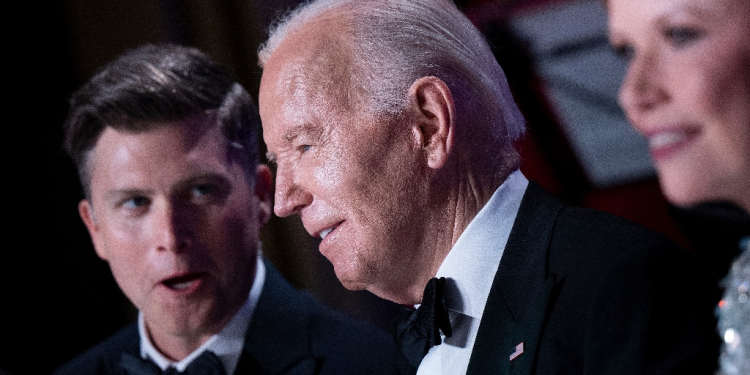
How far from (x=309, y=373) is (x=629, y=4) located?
119cm

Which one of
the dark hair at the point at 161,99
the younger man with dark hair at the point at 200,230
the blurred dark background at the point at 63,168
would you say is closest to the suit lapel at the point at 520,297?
the younger man with dark hair at the point at 200,230

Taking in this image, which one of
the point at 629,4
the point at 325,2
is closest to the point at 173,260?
the point at 325,2

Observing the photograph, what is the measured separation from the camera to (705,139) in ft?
3.89

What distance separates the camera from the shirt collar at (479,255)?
1.55 m

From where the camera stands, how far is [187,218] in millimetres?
2025

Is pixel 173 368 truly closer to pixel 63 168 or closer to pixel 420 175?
pixel 63 168

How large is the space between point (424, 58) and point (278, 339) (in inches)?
34.4

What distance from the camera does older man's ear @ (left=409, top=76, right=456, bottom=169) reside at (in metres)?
1.55

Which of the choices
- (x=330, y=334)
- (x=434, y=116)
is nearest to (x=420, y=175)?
(x=434, y=116)

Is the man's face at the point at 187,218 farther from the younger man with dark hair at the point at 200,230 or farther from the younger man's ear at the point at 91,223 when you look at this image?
the younger man's ear at the point at 91,223

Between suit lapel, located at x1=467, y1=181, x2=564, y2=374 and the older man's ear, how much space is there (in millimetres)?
198

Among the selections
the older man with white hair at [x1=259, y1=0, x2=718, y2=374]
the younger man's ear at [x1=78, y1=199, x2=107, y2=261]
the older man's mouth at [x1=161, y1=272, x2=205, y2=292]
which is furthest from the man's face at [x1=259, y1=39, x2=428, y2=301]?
the younger man's ear at [x1=78, y1=199, x2=107, y2=261]

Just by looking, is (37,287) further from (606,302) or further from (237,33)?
(606,302)

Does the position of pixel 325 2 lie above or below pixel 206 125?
above
